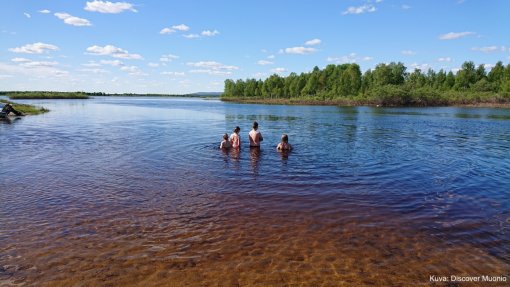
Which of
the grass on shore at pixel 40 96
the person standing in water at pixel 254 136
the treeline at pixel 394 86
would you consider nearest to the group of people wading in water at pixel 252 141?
the person standing in water at pixel 254 136

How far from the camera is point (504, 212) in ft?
35.3

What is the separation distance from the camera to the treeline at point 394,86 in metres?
110

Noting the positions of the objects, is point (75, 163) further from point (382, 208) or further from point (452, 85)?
point (452, 85)

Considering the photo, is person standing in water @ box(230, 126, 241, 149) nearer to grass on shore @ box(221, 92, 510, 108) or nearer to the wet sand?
the wet sand

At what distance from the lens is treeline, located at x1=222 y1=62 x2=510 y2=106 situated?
110 meters

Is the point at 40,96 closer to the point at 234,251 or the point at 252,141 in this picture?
the point at 252,141

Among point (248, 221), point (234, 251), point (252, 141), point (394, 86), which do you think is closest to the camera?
point (234, 251)

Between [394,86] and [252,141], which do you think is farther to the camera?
[394,86]

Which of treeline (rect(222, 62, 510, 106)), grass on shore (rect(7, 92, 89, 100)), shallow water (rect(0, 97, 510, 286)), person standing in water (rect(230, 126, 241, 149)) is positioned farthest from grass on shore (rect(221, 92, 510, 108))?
grass on shore (rect(7, 92, 89, 100))

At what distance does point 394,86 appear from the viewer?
116 meters

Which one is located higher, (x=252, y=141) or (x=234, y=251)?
(x=252, y=141)

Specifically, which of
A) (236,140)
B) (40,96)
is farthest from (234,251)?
(40,96)

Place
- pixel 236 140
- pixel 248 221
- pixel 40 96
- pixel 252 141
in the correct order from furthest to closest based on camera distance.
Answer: pixel 40 96, pixel 252 141, pixel 236 140, pixel 248 221

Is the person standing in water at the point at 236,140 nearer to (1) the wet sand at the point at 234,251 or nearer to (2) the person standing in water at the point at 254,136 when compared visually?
(2) the person standing in water at the point at 254,136
